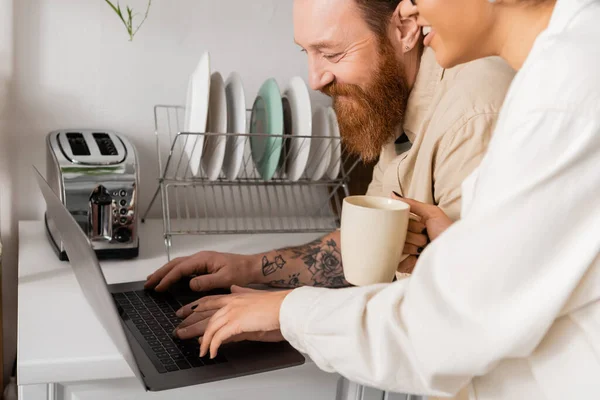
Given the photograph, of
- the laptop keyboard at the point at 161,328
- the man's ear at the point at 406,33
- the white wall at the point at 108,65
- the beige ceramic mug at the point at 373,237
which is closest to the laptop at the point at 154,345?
the laptop keyboard at the point at 161,328

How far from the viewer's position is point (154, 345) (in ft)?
3.16

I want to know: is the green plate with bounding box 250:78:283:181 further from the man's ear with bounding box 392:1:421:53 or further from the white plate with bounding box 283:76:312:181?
the man's ear with bounding box 392:1:421:53

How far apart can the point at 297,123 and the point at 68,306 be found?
603mm

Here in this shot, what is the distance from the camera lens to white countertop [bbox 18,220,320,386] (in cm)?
92

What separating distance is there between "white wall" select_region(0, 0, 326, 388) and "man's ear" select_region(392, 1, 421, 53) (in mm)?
391

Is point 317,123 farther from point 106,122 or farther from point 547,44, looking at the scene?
point 547,44

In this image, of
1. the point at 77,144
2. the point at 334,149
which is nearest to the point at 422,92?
the point at 334,149

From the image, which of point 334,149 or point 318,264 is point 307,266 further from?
point 334,149

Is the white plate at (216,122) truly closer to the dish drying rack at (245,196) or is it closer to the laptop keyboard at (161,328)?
the dish drying rack at (245,196)

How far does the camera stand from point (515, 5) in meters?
0.67

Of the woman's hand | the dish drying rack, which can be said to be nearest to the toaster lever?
the dish drying rack

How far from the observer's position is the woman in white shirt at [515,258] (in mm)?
543

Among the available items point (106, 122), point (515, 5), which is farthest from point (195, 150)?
point (515, 5)

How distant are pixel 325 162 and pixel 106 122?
500mm
